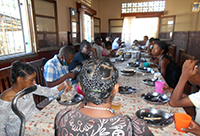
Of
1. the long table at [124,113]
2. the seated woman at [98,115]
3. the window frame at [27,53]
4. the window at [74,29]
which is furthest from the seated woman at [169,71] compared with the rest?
the window at [74,29]

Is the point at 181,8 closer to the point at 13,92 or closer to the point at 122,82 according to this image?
the point at 122,82

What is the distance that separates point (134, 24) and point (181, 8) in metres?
2.72

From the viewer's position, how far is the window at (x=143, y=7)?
845cm

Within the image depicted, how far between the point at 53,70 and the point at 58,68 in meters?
0.13

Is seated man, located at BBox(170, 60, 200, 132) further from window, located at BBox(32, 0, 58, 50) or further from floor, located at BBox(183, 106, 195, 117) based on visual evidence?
window, located at BBox(32, 0, 58, 50)

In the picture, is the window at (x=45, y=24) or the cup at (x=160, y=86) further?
the window at (x=45, y=24)

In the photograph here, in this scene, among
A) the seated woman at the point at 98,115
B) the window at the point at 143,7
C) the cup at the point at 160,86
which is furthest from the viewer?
the window at the point at 143,7

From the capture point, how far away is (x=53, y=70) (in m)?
1.97

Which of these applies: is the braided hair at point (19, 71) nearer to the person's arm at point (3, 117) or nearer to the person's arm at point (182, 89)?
the person's arm at point (3, 117)

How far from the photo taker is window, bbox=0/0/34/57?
2.69 m

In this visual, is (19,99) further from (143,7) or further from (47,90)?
(143,7)

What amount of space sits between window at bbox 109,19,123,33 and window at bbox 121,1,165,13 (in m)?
0.73

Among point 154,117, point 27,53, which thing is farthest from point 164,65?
point 27,53

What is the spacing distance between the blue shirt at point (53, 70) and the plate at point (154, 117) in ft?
4.29
